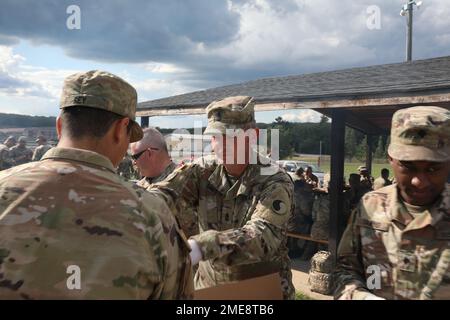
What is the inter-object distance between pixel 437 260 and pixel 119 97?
5.32 ft

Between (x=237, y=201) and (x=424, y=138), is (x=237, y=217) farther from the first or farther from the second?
(x=424, y=138)

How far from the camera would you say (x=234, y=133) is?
2.78 metres

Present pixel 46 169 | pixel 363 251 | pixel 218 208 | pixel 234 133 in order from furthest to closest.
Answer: pixel 218 208, pixel 234 133, pixel 363 251, pixel 46 169

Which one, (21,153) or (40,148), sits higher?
(40,148)

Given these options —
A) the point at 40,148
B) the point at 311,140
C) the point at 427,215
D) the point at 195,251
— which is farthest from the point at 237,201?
the point at 311,140

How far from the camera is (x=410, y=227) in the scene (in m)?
2.10

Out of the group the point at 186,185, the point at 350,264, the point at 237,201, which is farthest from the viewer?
the point at 186,185

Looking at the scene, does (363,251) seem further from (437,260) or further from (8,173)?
(8,173)

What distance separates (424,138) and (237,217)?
129cm

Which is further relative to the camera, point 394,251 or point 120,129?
point 394,251

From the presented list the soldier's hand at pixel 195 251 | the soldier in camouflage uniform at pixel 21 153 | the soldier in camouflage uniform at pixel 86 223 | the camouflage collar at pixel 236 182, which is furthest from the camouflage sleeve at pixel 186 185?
the soldier in camouflage uniform at pixel 21 153

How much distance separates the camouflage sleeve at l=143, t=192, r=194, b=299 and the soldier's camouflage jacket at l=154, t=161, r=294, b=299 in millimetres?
391

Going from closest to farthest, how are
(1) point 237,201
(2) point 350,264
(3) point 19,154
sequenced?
(2) point 350,264, (1) point 237,201, (3) point 19,154
